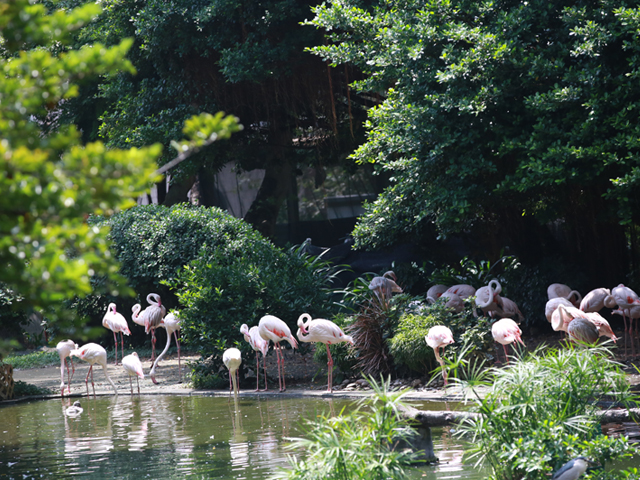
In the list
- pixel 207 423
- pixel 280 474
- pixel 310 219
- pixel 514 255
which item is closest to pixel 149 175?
pixel 280 474

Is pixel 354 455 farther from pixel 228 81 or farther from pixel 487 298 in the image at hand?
pixel 228 81

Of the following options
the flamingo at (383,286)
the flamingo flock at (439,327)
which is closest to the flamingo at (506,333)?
the flamingo flock at (439,327)

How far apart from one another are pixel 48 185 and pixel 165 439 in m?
5.51

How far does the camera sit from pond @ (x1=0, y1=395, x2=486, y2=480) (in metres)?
5.46

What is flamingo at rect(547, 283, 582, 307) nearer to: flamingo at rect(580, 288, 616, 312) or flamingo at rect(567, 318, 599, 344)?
flamingo at rect(580, 288, 616, 312)

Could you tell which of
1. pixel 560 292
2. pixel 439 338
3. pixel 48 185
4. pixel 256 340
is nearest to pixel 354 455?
pixel 48 185

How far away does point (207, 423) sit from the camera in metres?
7.55

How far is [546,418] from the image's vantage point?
13.8 ft

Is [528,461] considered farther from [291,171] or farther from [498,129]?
[291,171]

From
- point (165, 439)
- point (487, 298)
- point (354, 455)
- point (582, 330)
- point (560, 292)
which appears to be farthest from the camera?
point (560, 292)

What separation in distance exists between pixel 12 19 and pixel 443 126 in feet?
25.8

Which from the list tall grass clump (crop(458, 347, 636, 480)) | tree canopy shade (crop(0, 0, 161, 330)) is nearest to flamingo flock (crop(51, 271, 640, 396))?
tall grass clump (crop(458, 347, 636, 480))

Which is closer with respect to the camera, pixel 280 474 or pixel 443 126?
pixel 280 474

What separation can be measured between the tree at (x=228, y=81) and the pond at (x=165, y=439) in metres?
6.73
